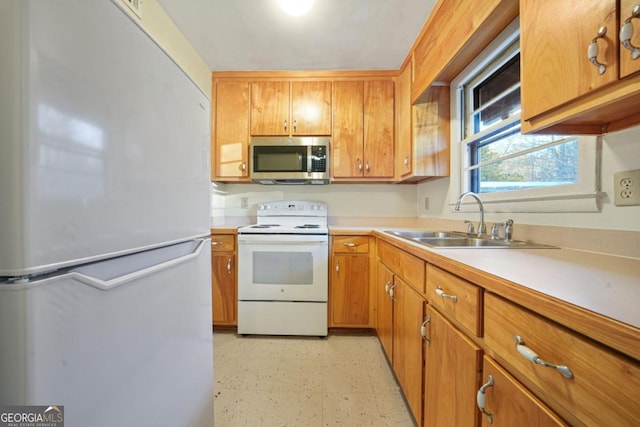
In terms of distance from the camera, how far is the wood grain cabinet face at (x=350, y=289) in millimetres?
2045

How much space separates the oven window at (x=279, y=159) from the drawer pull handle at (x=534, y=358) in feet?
6.24

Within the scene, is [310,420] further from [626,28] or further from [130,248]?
[626,28]

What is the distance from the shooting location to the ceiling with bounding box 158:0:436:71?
5.13 ft

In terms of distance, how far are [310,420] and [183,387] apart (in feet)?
2.58

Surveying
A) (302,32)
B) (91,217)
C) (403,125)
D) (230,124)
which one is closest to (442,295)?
(91,217)

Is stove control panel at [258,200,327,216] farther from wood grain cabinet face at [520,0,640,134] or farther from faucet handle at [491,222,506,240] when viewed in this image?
wood grain cabinet face at [520,0,640,134]

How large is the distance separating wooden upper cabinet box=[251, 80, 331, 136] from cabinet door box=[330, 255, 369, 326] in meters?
1.20

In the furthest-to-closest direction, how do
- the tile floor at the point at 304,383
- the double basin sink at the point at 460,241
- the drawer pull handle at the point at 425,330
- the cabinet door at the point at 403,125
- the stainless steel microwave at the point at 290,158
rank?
1. the stainless steel microwave at the point at 290,158
2. the cabinet door at the point at 403,125
3. the tile floor at the point at 304,383
4. the double basin sink at the point at 460,241
5. the drawer pull handle at the point at 425,330

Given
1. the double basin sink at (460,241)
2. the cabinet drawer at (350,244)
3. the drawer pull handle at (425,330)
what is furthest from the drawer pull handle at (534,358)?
the cabinet drawer at (350,244)

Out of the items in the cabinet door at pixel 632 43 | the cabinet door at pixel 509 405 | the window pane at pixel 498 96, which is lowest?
the cabinet door at pixel 509 405

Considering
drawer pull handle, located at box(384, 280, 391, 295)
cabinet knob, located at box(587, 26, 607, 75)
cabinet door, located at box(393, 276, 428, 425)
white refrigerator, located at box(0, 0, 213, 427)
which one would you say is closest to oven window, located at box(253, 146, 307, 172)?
drawer pull handle, located at box(384, 280, 391, 295)

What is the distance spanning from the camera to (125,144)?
56 cm

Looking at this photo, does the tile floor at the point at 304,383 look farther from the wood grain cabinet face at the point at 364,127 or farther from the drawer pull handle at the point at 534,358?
the wood grain cabinet face at the point at 364,127

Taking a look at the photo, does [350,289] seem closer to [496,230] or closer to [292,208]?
[292,208]
